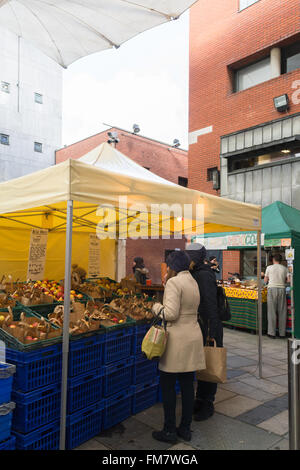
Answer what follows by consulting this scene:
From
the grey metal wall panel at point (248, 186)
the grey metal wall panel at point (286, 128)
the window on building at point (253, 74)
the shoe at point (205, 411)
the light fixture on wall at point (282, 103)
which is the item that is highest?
the window on building at point (253, 74)

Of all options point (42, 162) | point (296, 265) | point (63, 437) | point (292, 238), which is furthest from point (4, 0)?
point (42, 162)

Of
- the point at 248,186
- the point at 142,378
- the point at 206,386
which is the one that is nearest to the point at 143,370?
the point at 142,378

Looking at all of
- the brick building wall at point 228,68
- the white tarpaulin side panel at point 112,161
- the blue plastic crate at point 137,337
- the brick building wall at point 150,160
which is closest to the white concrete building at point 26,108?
the brick building wall at point 150,160

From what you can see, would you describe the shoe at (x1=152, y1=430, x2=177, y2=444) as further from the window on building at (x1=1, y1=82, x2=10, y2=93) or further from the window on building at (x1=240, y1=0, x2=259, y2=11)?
the window on building at (x1=1, y1=82, x2=10, y2=93)

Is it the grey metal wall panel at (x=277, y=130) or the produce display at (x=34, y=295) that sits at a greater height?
the grey metal wall panel at (x=277, y=130)

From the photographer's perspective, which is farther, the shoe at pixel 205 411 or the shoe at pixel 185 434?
the shoe at pixel 205 411

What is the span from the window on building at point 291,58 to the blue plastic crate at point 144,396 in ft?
36.5

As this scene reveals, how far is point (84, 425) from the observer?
3430mm

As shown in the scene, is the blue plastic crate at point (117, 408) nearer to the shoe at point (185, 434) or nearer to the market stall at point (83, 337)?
the market stall at point (83, 337)

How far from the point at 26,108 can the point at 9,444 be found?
2864cm

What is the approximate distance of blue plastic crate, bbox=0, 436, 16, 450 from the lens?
2.78 meters

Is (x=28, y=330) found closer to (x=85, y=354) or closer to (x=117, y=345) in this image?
(x=85, y=354)

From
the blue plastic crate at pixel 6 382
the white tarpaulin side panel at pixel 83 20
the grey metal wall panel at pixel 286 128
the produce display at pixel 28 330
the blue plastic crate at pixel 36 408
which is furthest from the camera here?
the grey metal wall panel at pixel 286 128

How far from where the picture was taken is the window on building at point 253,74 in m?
12.1
